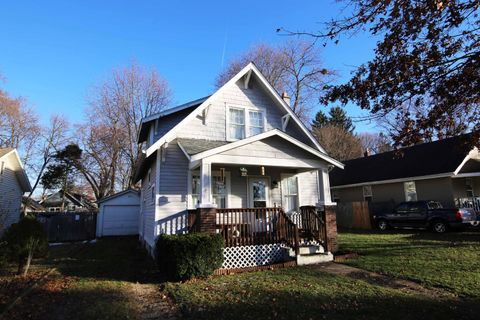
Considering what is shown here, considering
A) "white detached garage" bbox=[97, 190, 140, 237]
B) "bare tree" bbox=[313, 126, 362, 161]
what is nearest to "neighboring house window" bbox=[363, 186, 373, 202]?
"bare tree" bbox=[313, 126, 362, 161]

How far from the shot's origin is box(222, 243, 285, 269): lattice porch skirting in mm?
9117

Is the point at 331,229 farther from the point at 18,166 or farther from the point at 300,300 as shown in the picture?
the point at 18,166

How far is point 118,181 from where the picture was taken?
38719 millimetres

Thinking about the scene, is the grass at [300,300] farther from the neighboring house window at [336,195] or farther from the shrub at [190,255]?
the neighboring house window at [336,195]

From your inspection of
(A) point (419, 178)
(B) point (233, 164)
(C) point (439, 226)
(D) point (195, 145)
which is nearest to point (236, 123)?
(D) point (195, 145)

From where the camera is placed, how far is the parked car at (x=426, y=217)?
605 inches

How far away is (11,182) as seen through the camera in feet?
65.1

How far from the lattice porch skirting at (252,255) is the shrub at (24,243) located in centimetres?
577

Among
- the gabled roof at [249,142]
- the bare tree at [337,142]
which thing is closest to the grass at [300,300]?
the gabled roof at [249,142]

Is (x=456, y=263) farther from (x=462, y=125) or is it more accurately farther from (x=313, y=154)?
(x=313, y=154)

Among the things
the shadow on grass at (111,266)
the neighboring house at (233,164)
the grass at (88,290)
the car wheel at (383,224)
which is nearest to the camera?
the grass at (88,290)

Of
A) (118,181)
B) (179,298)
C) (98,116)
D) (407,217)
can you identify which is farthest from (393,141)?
(118,181)

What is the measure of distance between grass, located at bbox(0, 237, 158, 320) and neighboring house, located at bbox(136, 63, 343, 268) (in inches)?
66.1

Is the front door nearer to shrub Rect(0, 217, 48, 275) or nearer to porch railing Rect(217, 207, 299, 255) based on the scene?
porch railing Rect(217, 207, 299, 255)
